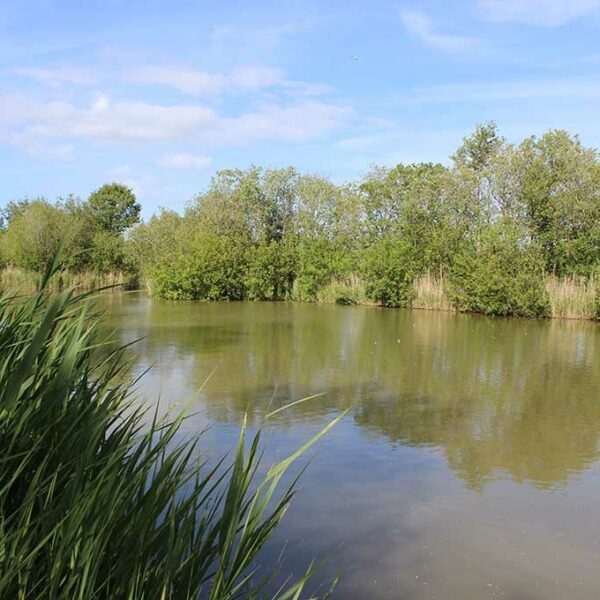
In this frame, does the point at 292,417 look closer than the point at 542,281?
Yes

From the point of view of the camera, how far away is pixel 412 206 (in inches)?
834

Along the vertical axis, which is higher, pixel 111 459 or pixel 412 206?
pixel 412 206

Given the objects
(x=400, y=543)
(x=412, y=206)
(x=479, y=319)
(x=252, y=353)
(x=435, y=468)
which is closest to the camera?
(x=400, y=543)

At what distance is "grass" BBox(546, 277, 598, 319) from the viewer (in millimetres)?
17281

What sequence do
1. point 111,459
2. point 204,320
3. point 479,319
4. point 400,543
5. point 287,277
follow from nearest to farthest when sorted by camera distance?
point 111,459 → point 400,543 → point 204,320 → point 479,319 → point 287,277

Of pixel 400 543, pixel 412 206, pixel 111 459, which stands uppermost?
pixel 412 206

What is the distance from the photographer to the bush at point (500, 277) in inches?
707

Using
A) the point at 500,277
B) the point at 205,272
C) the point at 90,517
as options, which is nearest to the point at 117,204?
the point at 205,272

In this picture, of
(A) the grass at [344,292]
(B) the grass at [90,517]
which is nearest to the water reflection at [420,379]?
(B) the grass at [90,517]

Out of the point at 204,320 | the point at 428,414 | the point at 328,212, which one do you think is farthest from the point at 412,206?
the point at 428,414

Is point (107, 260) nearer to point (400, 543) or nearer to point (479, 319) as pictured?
point (479, 319)

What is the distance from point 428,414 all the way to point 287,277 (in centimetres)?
1688

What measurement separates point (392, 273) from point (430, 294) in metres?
1.34

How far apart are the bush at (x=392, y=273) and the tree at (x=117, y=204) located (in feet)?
74.6
